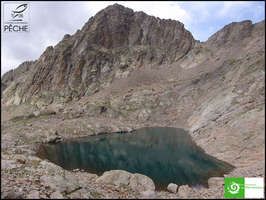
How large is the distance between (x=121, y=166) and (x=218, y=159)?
56.1ft

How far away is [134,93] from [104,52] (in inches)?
1754

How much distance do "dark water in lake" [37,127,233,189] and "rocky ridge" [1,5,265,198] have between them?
2.69 meters

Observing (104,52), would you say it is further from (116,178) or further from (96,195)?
(96,195)

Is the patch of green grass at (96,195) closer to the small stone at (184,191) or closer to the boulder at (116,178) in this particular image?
the boulder at (116,178)

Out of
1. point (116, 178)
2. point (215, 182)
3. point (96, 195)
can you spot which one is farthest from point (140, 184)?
point (215, 182)

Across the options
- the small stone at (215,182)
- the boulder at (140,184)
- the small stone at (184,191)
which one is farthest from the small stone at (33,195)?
the small stone at (215,182)

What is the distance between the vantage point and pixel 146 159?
37.4 metres

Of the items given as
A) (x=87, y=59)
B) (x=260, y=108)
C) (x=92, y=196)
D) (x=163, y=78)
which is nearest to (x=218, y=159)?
(x=260, y=108)

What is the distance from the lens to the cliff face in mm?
113312

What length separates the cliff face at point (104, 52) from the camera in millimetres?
113312

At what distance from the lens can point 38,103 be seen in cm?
10219

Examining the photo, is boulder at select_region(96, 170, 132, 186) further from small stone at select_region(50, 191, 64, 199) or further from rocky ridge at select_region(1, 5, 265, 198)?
small stone at select_region(50, 191, 64, 199)

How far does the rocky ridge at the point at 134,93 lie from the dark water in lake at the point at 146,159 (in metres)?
2.69

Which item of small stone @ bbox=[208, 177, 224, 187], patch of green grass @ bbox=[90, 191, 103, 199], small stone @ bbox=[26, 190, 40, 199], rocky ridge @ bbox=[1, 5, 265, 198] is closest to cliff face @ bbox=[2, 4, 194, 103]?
rocky ridge @ bbox=[1, 5, 265, 198]
